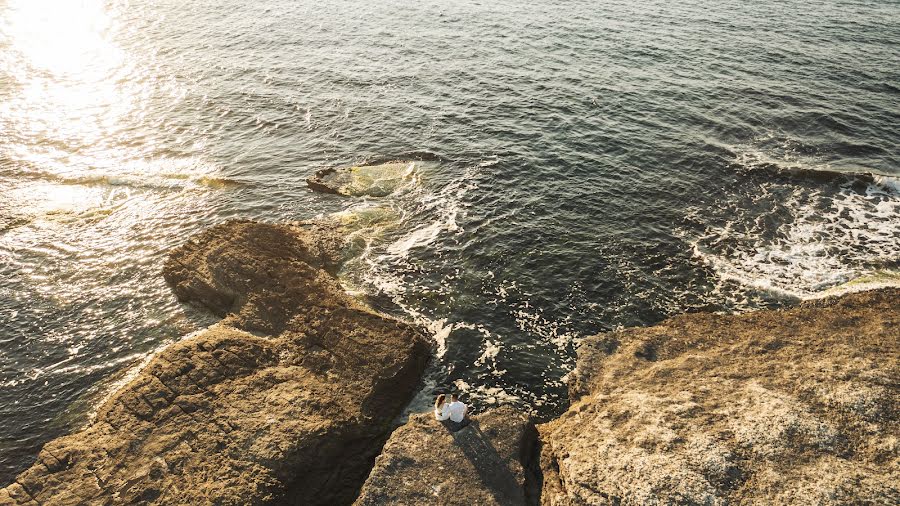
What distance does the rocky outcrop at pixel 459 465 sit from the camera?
607 inches

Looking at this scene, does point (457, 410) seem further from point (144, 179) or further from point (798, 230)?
point (144, 179)

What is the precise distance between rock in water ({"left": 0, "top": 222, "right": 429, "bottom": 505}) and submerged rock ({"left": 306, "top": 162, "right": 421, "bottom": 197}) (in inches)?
375

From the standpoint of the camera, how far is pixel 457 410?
1716 centimetres

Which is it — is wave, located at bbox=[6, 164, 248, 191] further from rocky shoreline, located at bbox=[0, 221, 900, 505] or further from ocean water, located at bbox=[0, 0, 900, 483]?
rocky shoreline, located at bbox=[0, 221, 900, 505]

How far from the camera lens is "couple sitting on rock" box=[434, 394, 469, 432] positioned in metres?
17.2

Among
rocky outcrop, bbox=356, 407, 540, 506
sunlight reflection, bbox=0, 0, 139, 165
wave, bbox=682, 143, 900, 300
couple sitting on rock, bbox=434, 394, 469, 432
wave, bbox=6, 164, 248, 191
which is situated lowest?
wave, bbox=682, 143, 900, 300

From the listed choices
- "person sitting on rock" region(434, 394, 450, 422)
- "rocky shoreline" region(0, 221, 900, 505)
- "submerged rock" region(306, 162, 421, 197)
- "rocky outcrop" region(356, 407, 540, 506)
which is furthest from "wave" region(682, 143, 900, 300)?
"submerged rock" region(306, 162, 421, 197)

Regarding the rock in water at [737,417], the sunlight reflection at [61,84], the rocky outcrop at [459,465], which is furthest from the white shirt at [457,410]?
the sunlight reflection at [61,84]

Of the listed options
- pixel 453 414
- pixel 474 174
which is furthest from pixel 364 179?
pixel 453 414

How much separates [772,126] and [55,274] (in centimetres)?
4584

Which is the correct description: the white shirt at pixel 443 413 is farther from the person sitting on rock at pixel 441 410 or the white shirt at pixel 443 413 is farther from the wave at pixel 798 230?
the wave at pixel 798 230

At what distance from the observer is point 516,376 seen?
2053 centimetres

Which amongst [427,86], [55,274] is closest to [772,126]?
[427,86]

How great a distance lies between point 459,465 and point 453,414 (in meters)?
1.67
